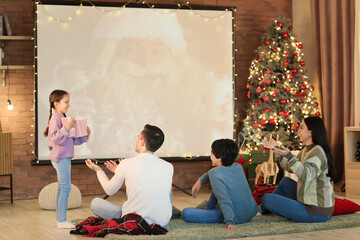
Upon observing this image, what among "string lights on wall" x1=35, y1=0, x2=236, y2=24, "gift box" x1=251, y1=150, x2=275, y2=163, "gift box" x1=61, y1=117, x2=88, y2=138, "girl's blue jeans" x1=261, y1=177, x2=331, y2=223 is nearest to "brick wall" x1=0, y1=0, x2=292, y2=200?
"string lights on wall" x1=35, y1=0, x2=236, y2=24

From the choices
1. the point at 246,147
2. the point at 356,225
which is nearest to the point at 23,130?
the point at 246,147

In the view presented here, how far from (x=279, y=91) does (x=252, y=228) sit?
3.35m

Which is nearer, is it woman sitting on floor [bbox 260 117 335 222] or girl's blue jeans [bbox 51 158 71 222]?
woman sitting on floor [bbox 260 117 335 222]

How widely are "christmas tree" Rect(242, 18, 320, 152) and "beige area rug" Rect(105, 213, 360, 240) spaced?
2571 millimetres

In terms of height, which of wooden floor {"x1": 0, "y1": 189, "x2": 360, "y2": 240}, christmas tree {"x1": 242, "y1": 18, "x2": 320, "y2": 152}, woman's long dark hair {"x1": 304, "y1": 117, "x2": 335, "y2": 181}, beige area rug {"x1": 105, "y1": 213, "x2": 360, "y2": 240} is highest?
christmas tree {"x1": 242, "y1": 18, "x2": 320, "y2": 152}

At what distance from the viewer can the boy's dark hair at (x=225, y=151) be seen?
16.7ft

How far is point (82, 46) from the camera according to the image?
7.56 meters

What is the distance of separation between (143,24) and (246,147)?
6.92 ft

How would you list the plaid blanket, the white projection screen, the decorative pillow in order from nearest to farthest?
1. the plaid blanket
2. the decorative pillow
3. the white projection screen

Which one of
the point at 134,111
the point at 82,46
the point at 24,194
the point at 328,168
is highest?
the point at 82,46

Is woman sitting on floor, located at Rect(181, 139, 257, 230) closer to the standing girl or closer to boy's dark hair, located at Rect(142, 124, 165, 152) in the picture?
boy's dark hair, located at Rect(142, 124, 165, 152)

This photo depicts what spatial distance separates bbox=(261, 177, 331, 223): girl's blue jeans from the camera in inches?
203

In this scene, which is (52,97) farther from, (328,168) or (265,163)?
(265,163)

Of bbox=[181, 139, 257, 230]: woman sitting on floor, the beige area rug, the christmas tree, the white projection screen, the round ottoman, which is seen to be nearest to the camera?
the beige area rug
